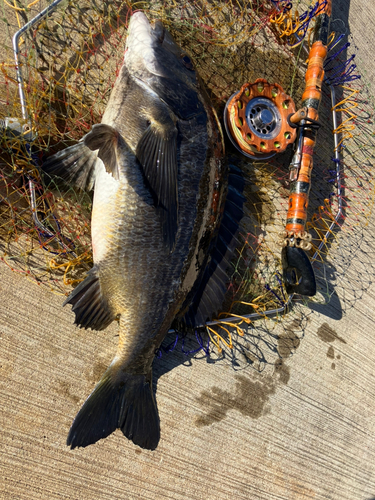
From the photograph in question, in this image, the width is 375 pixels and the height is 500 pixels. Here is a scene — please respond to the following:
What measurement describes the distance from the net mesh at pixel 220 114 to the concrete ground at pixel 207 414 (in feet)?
0.62

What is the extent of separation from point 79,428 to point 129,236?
1114 mm

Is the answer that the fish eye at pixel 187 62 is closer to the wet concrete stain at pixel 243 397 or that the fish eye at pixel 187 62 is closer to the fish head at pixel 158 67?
the fish head at pixel 158 67

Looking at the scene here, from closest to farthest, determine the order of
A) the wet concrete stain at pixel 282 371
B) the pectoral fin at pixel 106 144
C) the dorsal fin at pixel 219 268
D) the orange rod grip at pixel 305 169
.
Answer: the pectoral fin at pixel 106 144
the dorsal fin at pixel 219 268
the orange rod grip at pixel 305 169
the wet concrete stain at pixel 282 371

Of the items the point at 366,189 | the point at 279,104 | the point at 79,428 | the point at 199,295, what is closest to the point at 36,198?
the point at 199,295

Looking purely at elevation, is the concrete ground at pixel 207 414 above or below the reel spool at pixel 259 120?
below

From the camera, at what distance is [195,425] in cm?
246

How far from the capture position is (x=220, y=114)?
2.63 metres

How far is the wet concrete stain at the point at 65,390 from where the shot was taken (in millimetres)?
2193

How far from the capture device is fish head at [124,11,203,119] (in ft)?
6.59

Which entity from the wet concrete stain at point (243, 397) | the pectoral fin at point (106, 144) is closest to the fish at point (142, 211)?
the pectoral fin at point (106, 144)

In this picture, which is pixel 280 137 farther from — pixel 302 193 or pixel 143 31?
pixel 143 31

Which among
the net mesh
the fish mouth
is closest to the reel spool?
the net mesh

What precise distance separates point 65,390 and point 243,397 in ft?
4.33

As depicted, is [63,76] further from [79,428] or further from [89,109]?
[79,428]
